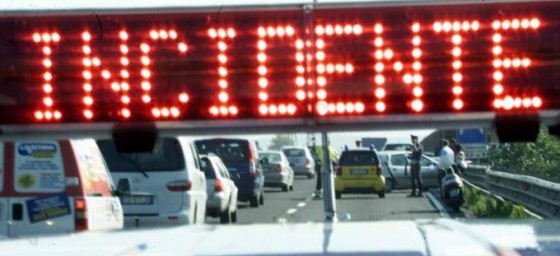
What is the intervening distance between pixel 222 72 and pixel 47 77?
582 millimetres

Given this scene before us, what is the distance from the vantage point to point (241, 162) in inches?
1224

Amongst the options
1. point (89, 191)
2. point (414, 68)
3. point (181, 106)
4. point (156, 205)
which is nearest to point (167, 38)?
point (181, 106)

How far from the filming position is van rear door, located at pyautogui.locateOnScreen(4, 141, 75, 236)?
12.7 meters

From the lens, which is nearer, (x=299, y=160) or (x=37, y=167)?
(x=37, y=167)

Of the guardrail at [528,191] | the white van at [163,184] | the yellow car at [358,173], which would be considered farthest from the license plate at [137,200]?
the yellow car at [358,173]

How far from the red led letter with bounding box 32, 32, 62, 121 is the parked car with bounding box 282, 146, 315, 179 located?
53499 millimetres

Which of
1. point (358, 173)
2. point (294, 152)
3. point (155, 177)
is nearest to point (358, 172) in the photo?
point (358, 173)

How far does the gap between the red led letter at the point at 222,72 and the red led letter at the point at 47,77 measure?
1.69 feet

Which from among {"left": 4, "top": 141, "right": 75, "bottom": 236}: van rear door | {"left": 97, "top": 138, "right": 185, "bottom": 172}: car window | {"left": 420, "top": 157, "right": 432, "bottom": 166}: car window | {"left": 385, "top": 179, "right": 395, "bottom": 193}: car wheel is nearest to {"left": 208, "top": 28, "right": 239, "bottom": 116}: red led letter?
{"left": 4, "top": 141, "right": 75, "bottom": 236}: van rear door

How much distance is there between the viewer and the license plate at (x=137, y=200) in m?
17.7

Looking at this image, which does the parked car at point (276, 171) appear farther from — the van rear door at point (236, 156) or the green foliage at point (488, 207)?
the green foliage at point (488, 207)

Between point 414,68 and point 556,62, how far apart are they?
447 millimetres

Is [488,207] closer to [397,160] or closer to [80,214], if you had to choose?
[80,214]

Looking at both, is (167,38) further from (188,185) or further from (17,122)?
(188,185)
